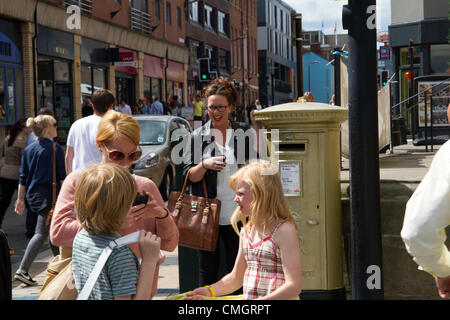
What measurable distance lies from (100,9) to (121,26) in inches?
77.2

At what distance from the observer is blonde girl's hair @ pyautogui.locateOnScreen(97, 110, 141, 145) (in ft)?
11.1

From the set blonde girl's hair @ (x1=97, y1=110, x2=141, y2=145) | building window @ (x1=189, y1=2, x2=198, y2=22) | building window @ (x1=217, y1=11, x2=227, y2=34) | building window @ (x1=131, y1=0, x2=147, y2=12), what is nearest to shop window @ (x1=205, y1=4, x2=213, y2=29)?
building window @ (x1=217, y1=11, x2=227, y2=34)

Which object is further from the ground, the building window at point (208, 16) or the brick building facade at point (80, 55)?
the building window at point (208, 16)

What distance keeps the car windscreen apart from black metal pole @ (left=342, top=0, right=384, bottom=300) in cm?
974

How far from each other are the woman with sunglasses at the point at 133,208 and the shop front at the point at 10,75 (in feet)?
60.7

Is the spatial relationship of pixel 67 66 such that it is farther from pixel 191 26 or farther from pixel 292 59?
pixel 292 59

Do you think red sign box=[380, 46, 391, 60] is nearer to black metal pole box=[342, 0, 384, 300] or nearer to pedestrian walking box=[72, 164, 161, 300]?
black metal pole box=[342, 0, 384, 300]

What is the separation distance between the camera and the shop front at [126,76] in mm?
29953

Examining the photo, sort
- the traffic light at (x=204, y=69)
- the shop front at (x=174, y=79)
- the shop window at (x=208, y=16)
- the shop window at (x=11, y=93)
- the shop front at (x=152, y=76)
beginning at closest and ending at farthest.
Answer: the shop window at (x=11, y=93)
the traffic light at (x=204, y=69)
the shop front at (x=152, y=76)
the shop front at (x=174, y=79)
the shop window at (x=208, y=16)

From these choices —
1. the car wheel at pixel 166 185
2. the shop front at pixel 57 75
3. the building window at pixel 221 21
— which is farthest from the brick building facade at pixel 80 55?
the building window at pixel 221 21

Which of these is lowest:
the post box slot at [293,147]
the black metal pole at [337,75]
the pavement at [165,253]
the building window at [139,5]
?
the pavement at [165,253]

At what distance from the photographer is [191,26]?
45.2 metres

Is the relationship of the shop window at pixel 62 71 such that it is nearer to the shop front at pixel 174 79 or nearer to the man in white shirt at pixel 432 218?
the shop front at pixel 174 79

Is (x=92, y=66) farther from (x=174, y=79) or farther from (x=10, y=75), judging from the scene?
(x=174, y=79)
